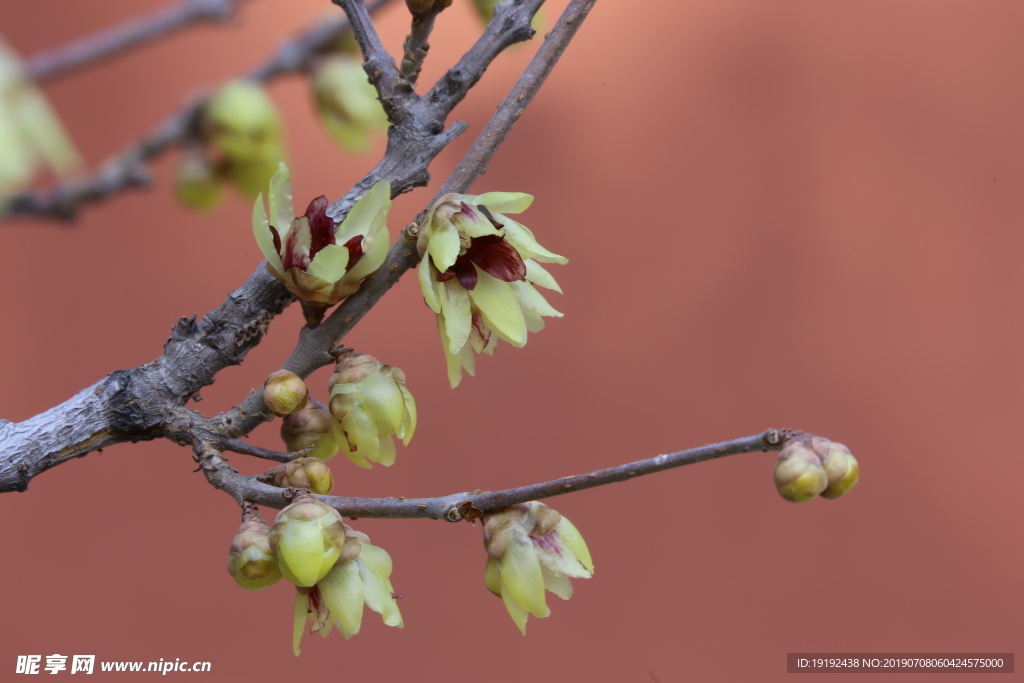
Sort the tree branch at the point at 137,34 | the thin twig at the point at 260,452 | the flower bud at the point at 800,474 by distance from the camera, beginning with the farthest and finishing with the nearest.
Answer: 1. the tree branch at the point at 137,34
2. the thin twig at the point at 260,452
3. the flower bud at the point at 800,474

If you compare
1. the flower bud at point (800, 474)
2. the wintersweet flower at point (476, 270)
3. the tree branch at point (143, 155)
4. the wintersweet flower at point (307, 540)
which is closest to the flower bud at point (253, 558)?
the wintersweet flower at point (307, 540)

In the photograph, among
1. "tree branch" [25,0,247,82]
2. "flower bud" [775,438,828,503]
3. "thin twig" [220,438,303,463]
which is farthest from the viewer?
"tree branch" [25,0,247,82]

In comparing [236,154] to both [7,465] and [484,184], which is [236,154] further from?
[7,465]

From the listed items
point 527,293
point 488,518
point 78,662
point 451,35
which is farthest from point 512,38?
point 78,662

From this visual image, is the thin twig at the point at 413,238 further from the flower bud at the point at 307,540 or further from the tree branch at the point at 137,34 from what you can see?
the tree branch at the point at 137,34

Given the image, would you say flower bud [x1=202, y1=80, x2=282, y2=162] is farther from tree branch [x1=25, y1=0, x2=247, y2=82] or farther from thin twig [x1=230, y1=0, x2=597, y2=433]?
thin twig [x1=230, y1=0, x2=597, y2=433]

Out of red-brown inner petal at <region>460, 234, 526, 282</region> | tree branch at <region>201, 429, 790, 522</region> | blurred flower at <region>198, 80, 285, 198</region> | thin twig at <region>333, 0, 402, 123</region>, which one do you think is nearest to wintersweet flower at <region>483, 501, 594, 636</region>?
tree branch at <region>201, 429, 790, 522</region>

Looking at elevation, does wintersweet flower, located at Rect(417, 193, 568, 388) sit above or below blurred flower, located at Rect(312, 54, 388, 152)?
below

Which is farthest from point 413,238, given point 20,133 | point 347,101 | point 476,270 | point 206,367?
point 347,101
